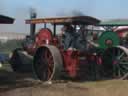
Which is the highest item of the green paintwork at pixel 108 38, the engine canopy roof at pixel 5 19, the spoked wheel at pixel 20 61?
the engine canopy roof at pixel 5 19

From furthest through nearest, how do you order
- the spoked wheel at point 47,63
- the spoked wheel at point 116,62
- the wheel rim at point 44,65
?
the spoked wheel at point 116,62 → the wheel rim at point 44,65 → the spoked wheel at point 47,63

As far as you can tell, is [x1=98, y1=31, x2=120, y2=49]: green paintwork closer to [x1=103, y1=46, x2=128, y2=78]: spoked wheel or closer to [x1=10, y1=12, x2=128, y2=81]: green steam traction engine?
[x1=10, y1=12, x2=128, y2=81]: green steam traction engine

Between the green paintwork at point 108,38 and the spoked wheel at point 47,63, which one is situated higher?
the green paintwork at point 108,38

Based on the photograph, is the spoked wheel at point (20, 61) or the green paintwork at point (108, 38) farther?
the spoked wheel at point (20, 61)

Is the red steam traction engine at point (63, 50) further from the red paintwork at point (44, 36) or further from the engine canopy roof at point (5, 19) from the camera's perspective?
the engine canopy roof at point (5, 19)

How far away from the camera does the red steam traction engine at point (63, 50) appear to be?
→ 11305mm

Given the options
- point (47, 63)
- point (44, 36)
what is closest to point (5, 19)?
point (44, 36)

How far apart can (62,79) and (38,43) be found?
1671mm

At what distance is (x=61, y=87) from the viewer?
9453 mm

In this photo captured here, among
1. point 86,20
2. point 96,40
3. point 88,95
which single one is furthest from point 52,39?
point 88,95

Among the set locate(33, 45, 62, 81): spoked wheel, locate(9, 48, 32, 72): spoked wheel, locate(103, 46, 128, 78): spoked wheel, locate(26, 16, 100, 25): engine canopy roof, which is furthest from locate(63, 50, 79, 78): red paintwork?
locate(9, 48, 32, 72): spoked wheel

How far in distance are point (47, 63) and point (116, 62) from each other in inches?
87.6

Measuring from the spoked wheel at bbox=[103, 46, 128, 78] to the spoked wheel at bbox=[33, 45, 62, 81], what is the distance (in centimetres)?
198

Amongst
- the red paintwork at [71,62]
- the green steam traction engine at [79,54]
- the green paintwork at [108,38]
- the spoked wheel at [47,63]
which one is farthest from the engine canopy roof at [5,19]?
the green paintwork at [108,38]
